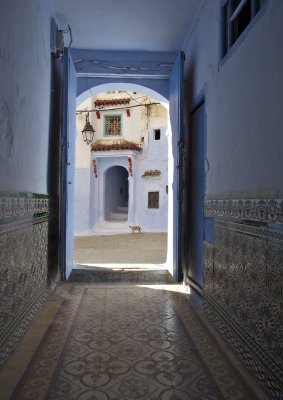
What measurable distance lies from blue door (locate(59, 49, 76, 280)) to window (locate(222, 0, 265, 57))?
2.02m

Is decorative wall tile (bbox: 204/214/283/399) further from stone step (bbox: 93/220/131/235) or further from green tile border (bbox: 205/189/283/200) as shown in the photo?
stone step (bbox: 93/220/131/235)

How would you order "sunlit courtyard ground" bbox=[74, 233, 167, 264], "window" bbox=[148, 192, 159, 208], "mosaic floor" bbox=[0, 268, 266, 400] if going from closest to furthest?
"mosaic floor" bbox=[0, 268, 266, 400] < "sunlit courtyard ground" bbox=[74, 233, 167, 264] < "window" bbox=[148, 192, 159, 208]

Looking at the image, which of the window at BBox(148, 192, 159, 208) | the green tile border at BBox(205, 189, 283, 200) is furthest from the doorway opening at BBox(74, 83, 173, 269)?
the green tile border at BBox(205, 189, 283, 200)

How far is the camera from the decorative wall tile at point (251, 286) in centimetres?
172

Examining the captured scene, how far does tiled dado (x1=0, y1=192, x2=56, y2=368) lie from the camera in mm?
2111

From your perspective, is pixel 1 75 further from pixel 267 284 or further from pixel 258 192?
pixel 267 284

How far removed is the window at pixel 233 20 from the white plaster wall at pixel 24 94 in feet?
5.40

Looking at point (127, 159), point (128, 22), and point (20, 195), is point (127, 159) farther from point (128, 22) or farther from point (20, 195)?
point (20, 195)

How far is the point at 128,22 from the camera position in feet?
13.4

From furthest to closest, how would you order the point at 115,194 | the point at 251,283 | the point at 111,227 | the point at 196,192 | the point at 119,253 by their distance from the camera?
the point at 115,194 < the point at 111,227 < the point at 119,253 < the point at 196,192 < the point at 251,283

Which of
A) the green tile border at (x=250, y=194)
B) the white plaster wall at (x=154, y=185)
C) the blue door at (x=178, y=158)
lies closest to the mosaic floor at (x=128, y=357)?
the blue door at (x=178, y=158)

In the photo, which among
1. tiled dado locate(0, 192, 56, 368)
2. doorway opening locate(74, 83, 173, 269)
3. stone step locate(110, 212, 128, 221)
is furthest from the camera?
stone step locate(110, 212, 128, 221)

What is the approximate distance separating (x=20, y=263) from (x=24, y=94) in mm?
1311

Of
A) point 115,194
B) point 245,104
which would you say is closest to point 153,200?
point 115,194
